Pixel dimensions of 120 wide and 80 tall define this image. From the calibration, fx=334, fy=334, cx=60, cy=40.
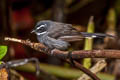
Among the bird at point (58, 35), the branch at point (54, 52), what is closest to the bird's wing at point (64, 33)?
the bird at point (58, 35)

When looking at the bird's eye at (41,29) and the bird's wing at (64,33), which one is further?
the bird's eye at (41,29)

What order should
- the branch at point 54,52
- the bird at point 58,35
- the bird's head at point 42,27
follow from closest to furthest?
the branch at point 54,52 < the bird at point 58,35 < the bird's head at point 42,27

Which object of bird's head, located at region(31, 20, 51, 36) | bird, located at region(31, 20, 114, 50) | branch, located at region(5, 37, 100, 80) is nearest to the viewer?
branch, located at region(5, 37, 100, 80)

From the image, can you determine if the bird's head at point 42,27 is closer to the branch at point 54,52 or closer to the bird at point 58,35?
the bird at point 58,35

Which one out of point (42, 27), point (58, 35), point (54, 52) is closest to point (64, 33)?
point (58, 35)

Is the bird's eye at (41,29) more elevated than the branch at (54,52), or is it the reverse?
the bird's eye at (41,29)

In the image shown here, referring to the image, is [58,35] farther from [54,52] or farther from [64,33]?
[54,52]

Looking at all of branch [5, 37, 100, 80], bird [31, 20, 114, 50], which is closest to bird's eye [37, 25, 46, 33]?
bird [31, 20, 114, 50]

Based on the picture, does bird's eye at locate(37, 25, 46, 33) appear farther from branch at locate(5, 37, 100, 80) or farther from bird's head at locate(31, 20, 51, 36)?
branch at locate(5, 37, 100, 80)

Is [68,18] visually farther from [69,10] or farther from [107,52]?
[107,52]
